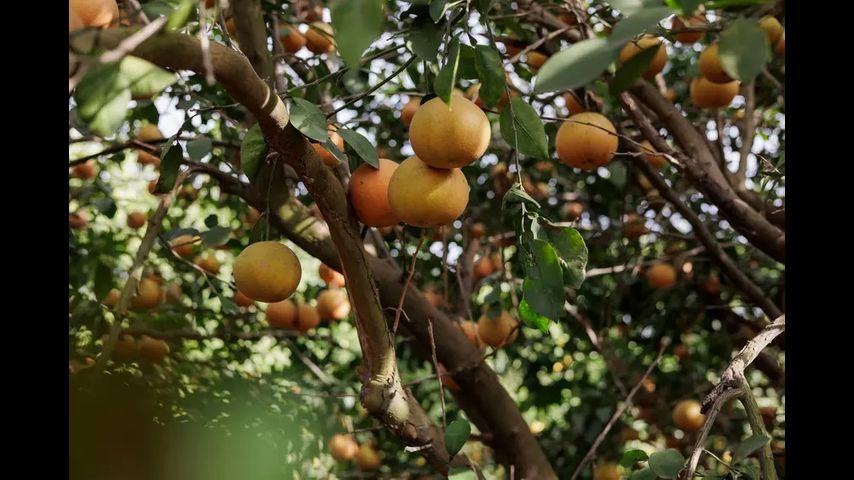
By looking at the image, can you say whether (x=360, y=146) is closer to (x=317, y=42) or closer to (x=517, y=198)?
(x=517, y=198)

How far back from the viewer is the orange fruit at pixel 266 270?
119 cm

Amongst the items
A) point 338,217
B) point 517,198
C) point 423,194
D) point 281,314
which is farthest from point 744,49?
point 281,314

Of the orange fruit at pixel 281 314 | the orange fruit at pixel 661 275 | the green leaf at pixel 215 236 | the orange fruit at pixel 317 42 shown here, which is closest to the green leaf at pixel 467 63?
the green leaf at pixel 215 236

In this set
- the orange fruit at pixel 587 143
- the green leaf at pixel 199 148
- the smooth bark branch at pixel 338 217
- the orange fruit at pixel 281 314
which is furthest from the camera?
the orange fruit at pixel 281 314

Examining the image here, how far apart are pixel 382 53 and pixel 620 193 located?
154cm

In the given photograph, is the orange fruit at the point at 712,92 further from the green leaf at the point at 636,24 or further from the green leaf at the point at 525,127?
the green leaf at the point at 636,24

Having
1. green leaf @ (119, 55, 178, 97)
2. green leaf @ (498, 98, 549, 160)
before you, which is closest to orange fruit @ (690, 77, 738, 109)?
green leaf @ (498, 98, 549, 160)

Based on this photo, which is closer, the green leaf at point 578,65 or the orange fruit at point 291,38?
the green leaf at point 578,65

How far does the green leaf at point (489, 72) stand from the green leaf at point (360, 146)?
21 cm

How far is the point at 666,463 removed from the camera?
94cm

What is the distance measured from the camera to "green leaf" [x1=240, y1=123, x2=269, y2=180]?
1.16 m

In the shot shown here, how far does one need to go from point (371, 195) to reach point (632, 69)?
1.85 feet
